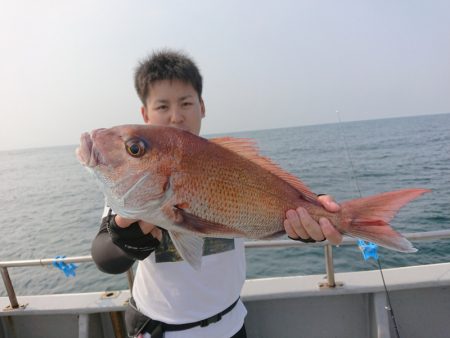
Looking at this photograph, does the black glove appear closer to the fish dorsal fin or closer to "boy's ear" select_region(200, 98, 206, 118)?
the fish dorsal fin

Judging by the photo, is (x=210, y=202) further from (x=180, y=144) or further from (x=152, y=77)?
(x=152, y=77)

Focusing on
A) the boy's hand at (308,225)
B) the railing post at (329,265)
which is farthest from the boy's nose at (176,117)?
the railing post at (329,265)

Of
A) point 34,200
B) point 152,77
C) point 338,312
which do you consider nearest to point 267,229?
point 152,77

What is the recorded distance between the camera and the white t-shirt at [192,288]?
6.96 feet

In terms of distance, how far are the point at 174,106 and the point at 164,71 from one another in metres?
0.31

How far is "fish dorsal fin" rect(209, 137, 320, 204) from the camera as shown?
1866 mm

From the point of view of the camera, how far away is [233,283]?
2279mm

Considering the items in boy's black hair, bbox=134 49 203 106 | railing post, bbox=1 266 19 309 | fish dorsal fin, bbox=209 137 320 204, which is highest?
boy's black hair, bbox=134 49 203 106

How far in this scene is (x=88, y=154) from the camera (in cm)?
158

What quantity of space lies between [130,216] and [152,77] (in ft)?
4.09

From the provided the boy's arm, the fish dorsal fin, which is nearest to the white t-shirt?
the boy's arm

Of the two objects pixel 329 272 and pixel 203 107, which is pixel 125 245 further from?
pixel 329 272


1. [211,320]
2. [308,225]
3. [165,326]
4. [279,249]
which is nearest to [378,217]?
[308,225]

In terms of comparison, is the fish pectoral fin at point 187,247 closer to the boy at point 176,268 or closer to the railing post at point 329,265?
the boy at point 176,268
